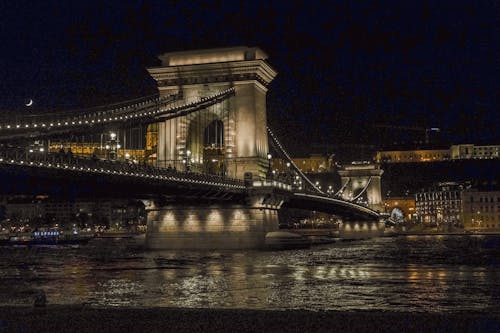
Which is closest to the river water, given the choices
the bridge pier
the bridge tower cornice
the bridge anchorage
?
the bridge anchorage

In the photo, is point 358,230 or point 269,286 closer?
point 269,286

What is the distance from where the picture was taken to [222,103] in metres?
62.7

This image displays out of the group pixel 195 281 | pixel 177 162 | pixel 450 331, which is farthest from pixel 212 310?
pixel 177 162

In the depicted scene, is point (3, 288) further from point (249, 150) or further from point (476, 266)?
point (249, 150)

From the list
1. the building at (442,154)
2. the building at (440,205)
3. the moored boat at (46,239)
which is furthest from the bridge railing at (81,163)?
the building at (442,154)

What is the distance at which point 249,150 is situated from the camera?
62.1 meters

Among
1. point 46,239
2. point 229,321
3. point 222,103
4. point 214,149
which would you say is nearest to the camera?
point 229,321

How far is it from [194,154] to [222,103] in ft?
16.9

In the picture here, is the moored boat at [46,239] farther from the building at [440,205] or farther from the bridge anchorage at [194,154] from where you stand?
the building at [440,205]

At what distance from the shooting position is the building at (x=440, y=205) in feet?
475

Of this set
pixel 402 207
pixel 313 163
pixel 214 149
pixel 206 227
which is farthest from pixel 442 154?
pixel 206 227

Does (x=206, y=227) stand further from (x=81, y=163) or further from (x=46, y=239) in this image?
(x=46, y=239)

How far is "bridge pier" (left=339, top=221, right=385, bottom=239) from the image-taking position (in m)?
104

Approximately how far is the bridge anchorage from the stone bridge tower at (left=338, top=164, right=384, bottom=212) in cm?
5839
